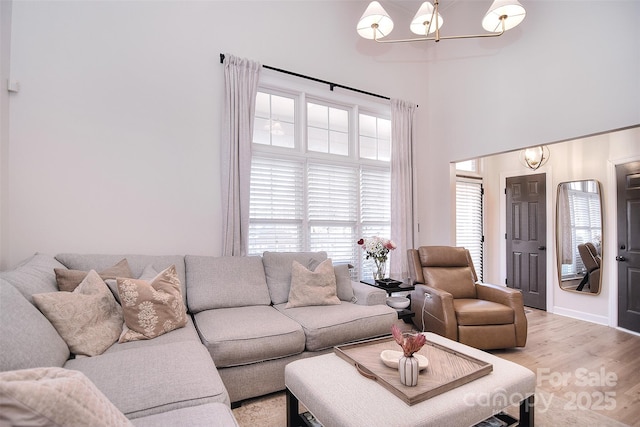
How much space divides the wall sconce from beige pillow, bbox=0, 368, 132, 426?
5.41m

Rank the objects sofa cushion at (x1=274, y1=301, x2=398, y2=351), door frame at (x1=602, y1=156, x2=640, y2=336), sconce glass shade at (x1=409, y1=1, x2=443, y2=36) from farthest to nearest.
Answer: door frame at (x1=602, y1=156, x2=640, y2=336) → sconce glass shade at (x1=409, y1=1, x2=443, y2=36) → sofa cushion at (x1=274, y1=301, x2=398, y2=351)

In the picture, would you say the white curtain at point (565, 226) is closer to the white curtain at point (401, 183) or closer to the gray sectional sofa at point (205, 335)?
the white curtain at point (401, 183)

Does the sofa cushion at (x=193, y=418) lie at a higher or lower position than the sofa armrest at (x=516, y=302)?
higher

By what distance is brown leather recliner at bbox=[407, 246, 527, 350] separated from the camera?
115 inches

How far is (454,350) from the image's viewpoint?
6.22 feet

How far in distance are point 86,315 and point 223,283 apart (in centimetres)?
104

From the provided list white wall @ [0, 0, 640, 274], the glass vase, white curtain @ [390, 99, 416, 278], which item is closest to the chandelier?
white wall @ [0, 0, 640, 274]

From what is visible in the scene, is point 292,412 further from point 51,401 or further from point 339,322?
point 51,401

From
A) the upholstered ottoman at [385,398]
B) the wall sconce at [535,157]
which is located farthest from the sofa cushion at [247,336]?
the wall sconce at [535,157]

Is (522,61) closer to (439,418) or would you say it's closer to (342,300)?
(342,300)

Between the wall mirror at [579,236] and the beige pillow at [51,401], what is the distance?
520cm

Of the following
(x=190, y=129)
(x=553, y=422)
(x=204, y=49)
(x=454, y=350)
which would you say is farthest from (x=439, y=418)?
(x=204, y=49)

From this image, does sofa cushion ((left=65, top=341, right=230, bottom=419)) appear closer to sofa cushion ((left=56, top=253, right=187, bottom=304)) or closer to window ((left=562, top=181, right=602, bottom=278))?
sofa cushion ((left=56, top=253, right=187, bottom=304))

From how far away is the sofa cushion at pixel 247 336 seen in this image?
198 centimetres
